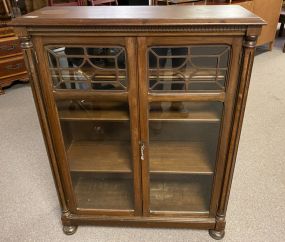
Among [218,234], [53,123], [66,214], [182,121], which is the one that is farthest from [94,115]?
[218,234]

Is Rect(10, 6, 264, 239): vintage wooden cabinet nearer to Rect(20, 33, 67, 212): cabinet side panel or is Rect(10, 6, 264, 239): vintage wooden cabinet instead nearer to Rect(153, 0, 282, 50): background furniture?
Rect(20, 33, 67, 212): cabinet side panel

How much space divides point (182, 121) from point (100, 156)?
46 centimetres

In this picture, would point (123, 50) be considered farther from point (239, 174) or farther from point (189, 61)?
point (239, 174)

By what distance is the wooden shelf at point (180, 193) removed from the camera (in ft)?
4.64

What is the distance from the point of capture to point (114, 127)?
134 cm

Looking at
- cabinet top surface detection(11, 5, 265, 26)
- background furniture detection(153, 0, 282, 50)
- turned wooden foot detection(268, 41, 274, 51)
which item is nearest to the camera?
cabinet top surface detection(11, 5, 265, 26)

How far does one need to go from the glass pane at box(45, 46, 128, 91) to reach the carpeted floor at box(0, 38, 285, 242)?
2.72 ft

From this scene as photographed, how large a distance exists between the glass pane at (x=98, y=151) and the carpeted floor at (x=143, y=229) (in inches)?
7.4

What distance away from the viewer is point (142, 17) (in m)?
0.98

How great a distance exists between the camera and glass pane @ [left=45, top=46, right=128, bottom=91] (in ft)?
3.40

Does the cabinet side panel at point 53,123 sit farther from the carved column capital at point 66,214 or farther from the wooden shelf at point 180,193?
the wooden shelf at point 180,193

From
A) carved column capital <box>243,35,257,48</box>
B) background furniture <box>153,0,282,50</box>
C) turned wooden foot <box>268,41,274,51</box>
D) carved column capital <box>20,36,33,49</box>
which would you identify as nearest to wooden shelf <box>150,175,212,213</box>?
carved column capital <box>243,35,257,48</box>

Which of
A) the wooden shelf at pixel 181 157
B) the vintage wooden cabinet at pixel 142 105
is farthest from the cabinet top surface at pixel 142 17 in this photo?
the wooden shelf at pixel 181 157

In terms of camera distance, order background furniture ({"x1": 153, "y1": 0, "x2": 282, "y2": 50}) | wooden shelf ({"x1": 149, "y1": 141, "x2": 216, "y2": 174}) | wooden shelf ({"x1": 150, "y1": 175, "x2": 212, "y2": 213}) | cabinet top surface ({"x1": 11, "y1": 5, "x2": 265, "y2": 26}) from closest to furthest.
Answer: cabinet top surface ({"x1": 11, "y1": 5, "x2": 265, "y2": 26})
wooden shelf ({"x1": 149, "y1": 141, "x2": 216, "y2": 174})
wooden shelf ({"x1": 150, "y1": 175, "x2": 212, "y2": 213})
background furniture ({"x1": 153, "y1": 0, "x2": 282, "y2": 50})
